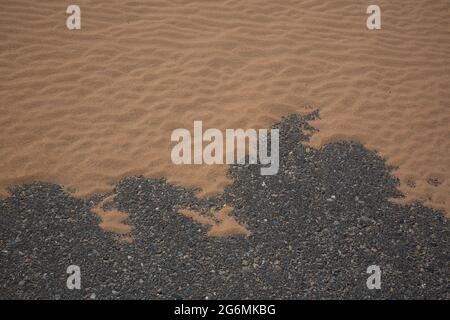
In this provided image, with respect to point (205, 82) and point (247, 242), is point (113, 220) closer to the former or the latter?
point (247, 242)

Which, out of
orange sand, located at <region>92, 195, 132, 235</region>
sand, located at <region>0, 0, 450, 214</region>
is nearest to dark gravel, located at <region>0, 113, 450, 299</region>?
orange sand, located at <region>92, 195, 132, 235</region>

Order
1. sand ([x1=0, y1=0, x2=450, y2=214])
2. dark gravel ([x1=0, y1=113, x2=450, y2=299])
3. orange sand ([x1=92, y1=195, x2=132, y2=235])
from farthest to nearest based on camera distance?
1. sand ([x1=0, y1=0, x2=450, y2=214])
2. orange sand ([x1=92, y1=195, x2=132, y2=235])
3. dark gravel ([x1=0, y1=113, x2=450, y2=299])

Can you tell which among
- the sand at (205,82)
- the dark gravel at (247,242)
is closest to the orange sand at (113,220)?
the dark gravel at (247,242)

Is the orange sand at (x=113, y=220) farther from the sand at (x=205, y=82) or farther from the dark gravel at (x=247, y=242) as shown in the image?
the sand at (x=205, y=82)

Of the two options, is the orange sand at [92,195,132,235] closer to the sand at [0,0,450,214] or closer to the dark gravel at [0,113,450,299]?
the dark gravel at [0,113,450,299]

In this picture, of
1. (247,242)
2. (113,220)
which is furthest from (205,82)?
(247,242)

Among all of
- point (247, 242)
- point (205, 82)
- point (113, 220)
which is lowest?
point (247, 242)
